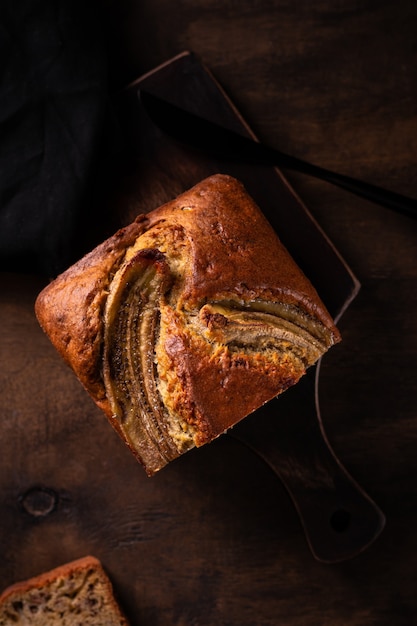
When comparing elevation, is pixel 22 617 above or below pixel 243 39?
below

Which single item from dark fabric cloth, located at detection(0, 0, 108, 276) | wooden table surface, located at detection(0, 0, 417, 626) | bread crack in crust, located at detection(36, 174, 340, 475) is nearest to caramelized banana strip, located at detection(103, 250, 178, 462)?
bread crack in crust, located at detection(36, 174, 340, 475)

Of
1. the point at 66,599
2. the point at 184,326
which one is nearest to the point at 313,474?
the point at 184,326

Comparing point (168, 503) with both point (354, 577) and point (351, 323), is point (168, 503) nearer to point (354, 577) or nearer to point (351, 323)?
point (354, 577)

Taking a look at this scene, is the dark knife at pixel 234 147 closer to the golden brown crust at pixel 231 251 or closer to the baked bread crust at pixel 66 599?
the golden brown crust at pixel 231 251

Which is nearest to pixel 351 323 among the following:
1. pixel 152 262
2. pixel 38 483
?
pixel 152 262

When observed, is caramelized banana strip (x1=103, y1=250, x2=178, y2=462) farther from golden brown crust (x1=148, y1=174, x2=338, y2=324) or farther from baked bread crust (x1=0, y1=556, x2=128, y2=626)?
baked bread crust (x1=0, y1=556, x2=128, y2=626)
